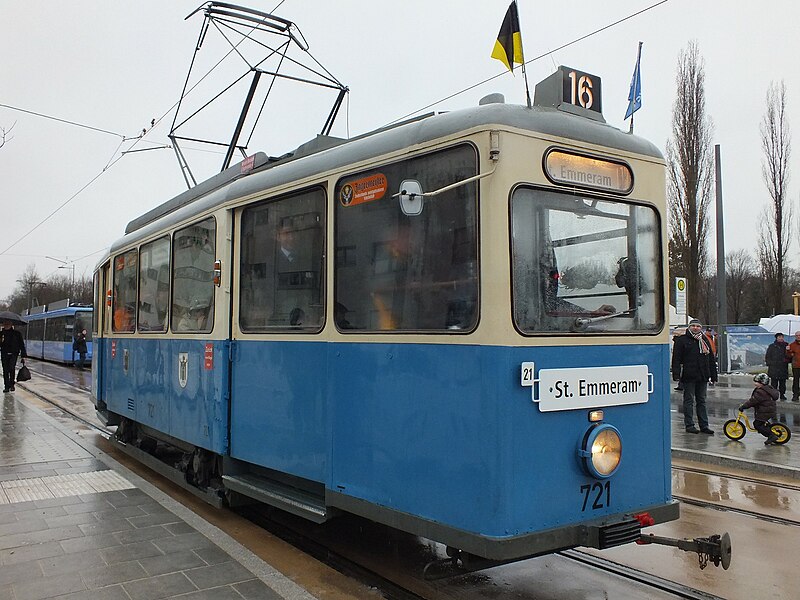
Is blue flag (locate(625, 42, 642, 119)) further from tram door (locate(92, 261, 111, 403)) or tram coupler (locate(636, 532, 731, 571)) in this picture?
tram door (locate(92, 261, 111, 403))

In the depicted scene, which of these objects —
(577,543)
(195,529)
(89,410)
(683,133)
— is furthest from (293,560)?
(683,133)

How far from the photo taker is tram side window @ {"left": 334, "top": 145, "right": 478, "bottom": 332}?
4.00 metres

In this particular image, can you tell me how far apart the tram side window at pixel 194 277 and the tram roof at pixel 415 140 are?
35 centimetres

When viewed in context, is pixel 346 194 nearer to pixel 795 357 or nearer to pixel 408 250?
pixel 408 250

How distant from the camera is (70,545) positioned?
17.4 feet

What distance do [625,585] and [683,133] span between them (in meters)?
25.7

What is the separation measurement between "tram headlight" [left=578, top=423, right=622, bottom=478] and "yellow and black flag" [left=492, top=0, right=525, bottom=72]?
2278 mm

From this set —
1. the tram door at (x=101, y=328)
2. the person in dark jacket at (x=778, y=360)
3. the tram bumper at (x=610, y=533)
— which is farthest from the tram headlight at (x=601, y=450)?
the person in dark jacket at (x=778, y=360)

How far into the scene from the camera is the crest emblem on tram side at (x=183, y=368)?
21.8ft

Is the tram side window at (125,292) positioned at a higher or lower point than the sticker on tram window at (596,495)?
higher

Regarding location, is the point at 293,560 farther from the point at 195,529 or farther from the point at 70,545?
the point at 70,545

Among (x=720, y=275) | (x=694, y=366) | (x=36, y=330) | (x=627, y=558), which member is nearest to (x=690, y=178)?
(x=720, y=275)

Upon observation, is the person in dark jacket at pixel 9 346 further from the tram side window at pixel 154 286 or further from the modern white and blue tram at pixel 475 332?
the modern white and blue tram at pixel 475 332

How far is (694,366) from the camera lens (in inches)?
429
